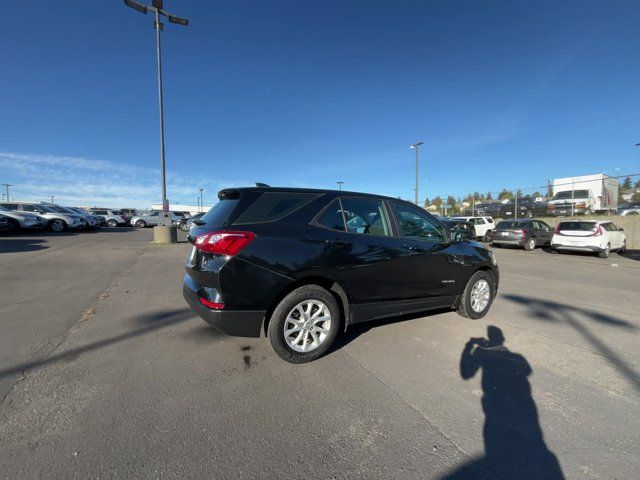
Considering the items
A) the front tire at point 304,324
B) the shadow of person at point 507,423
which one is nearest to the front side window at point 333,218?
the front tire at point 304,324

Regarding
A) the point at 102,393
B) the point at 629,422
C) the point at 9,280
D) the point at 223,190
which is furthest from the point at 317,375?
the point at 9,280

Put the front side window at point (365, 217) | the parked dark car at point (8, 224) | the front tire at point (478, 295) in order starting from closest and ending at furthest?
1. the front side window at point (365, 217)
2. the front tire at point (478, 295)
3. the parked dark car at point (8, 224)

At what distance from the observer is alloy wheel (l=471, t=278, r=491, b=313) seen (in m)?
4.80

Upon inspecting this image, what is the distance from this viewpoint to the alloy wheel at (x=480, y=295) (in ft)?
15.7

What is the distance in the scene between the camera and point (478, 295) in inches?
191

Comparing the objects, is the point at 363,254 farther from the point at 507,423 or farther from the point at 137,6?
the point at 137,6

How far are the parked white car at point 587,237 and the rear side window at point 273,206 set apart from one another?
46.6ft

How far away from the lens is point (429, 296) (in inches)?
169

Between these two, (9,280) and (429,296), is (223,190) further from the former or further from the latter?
(9,280)

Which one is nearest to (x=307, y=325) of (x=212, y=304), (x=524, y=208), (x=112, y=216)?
(x=212, y=304)

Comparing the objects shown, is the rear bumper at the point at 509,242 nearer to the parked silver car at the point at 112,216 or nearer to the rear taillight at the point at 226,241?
the rear taillight at the point at 226,241

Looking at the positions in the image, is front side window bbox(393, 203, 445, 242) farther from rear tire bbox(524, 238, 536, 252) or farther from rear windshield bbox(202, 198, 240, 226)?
rear tire bbox(524, 238, 536, 252)

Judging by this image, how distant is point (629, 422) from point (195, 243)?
12.9ft

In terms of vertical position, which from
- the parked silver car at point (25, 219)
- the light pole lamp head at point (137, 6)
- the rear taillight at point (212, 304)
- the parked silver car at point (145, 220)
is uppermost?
the light pole lamp head at point (137, 6)
